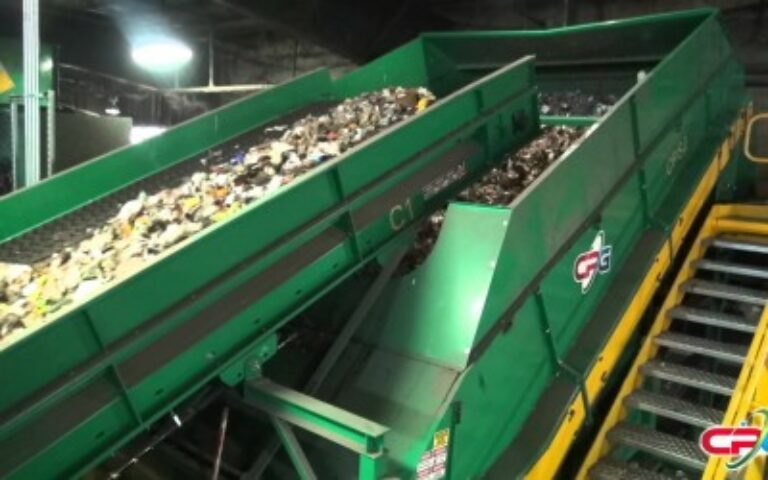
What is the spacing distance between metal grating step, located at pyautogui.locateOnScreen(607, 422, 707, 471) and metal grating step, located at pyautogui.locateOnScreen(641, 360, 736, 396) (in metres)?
0.28

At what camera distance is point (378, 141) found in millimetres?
2303

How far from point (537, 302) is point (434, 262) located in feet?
1.53

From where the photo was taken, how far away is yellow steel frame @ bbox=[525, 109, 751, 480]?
2543 mm

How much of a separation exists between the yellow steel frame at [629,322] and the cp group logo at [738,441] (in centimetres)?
47

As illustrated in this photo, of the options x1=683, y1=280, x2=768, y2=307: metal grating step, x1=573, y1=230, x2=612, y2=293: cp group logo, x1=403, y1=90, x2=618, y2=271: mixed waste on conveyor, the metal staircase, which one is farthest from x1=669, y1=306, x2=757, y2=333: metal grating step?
x1=403, y1=90, x2=618, y2=271: mixed waste on conveyor

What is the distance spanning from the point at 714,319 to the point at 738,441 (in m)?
0.76

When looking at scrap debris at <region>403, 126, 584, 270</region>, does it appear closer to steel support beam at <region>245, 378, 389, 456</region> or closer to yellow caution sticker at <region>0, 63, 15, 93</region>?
steel support beam at <region>245, 378, 389, 456</region>

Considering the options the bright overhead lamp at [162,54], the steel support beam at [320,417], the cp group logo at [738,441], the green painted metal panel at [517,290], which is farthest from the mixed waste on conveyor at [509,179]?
the bright overhead lamp at [162,54]

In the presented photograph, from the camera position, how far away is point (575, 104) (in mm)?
4230

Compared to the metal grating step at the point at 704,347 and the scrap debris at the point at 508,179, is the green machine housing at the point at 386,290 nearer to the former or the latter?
the scrap debris at the point at 508,179

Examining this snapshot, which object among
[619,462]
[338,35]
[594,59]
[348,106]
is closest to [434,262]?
[619,462]

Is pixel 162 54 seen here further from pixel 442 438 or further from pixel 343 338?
pixel 442 438

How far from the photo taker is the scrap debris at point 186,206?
6.75 ft

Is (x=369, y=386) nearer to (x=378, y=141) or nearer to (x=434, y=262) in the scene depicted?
(x=434, y=262)
